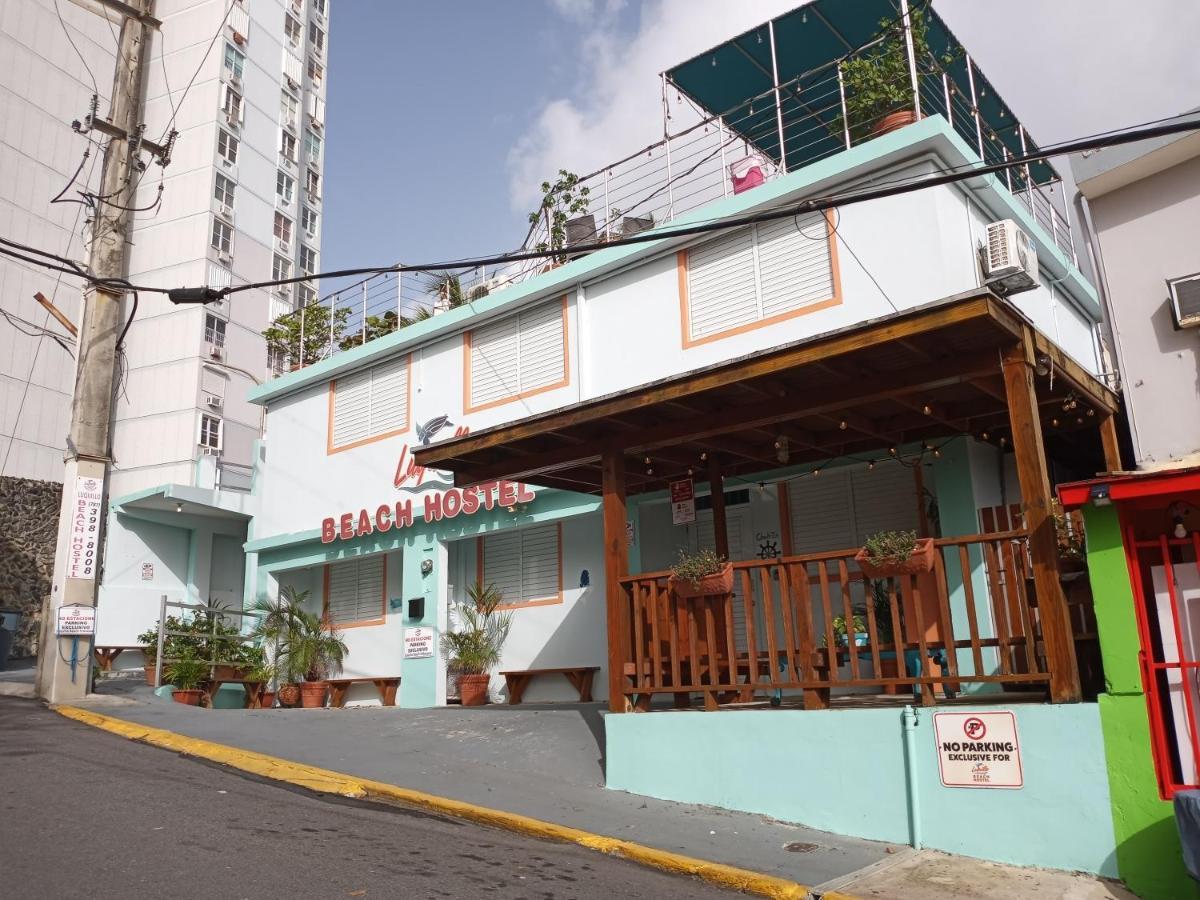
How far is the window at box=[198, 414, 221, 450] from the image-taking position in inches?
1287

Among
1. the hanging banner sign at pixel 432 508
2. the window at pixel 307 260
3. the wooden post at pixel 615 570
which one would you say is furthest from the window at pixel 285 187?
the wooden post at pixel 615 570

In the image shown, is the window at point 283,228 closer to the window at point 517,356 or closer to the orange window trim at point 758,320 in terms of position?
the window at point 517,356

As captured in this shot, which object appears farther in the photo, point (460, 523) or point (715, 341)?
point (460, 523)

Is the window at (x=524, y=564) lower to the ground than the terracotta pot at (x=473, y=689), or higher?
higher

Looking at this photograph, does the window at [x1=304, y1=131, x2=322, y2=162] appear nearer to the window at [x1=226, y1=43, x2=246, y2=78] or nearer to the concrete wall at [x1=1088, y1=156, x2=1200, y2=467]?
the window at [x1=226, y1=43, x2=246, y2=78]

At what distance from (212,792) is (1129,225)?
32.5 feet

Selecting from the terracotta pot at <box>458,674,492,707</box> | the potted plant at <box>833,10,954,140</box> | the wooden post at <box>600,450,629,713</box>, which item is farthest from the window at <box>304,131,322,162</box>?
the wooden post at <box>600,450,629,713</box>

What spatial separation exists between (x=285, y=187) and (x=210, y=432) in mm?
13204

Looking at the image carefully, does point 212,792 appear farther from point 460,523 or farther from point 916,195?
point 916,195

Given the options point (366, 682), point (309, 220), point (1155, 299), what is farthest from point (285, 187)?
point (1155, 299)

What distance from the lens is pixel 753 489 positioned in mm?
13148

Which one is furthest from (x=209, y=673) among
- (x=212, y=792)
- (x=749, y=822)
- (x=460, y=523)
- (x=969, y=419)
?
Answer: (x=969, y=419)

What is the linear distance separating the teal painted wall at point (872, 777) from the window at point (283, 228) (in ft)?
117

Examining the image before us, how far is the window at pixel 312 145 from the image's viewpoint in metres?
44.2
